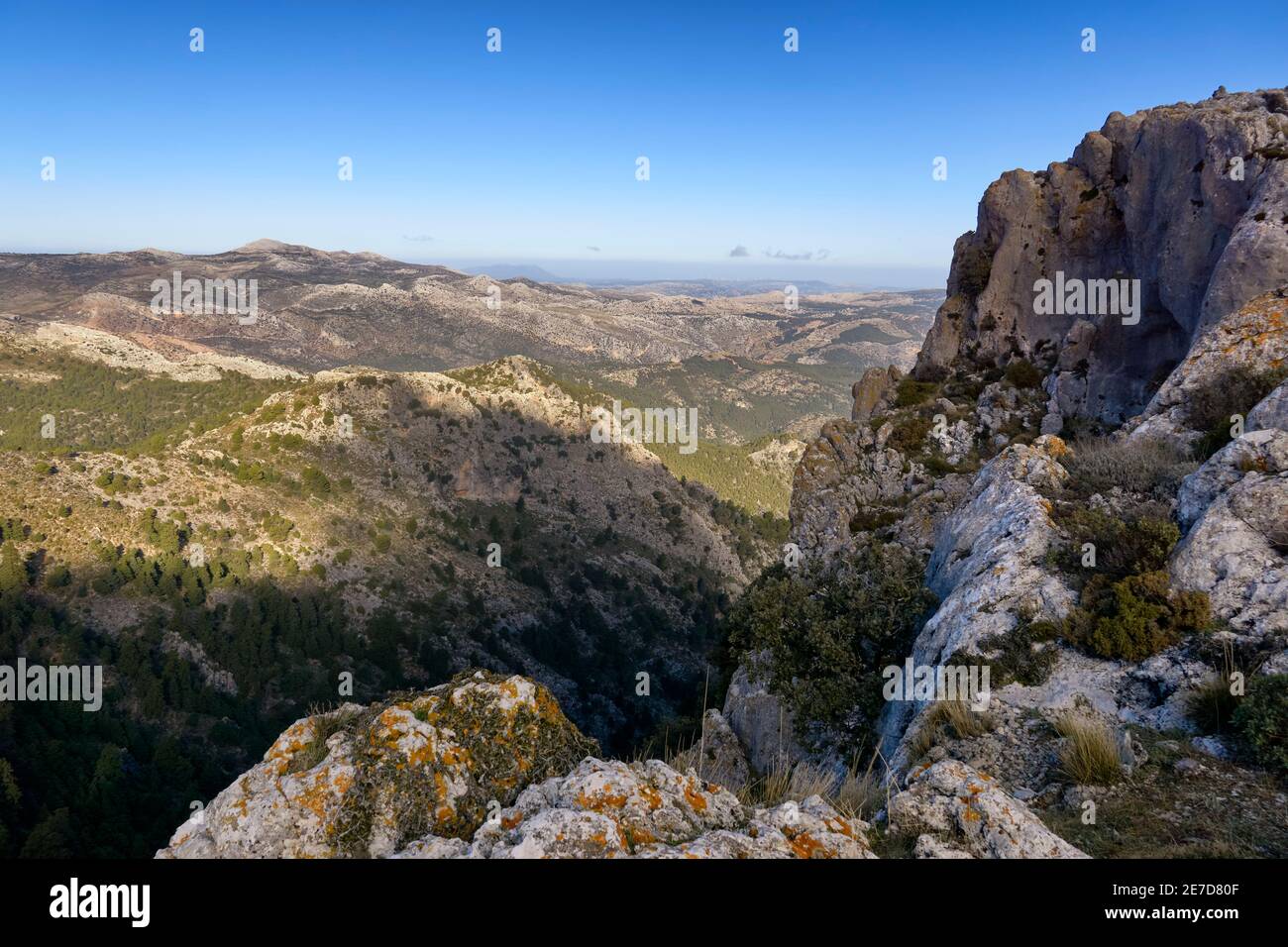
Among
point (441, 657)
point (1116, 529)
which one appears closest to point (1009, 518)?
point (1116, 529)

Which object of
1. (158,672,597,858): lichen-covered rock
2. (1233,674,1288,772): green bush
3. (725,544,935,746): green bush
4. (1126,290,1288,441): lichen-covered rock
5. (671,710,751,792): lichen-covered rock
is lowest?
(671,710,751,792): lichen-covered rock

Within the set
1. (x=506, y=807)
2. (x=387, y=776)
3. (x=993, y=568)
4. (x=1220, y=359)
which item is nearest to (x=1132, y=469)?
(x=993, y=568)

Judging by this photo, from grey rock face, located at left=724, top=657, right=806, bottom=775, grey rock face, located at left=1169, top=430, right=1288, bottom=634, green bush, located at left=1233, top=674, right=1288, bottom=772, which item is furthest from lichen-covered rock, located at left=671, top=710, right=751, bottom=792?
grey rock face, located at left=1169, top=430, right=1288, bottom=634

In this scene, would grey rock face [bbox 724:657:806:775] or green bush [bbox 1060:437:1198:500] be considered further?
grey rock face [bbox 724:657:806:775]

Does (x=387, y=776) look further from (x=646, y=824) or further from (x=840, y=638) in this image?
(x=840, y=638)

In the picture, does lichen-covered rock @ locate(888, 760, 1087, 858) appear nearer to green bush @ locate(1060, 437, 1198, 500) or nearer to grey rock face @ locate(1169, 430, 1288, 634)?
grey rock face @ locate(1169, 430, 1288, 634)
